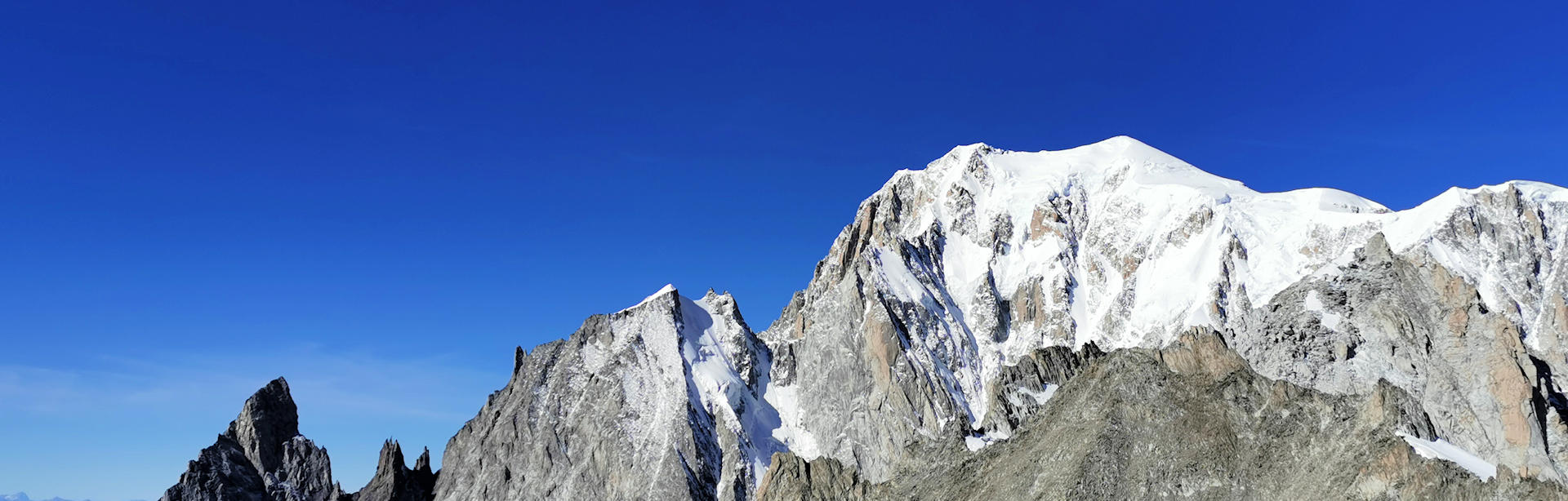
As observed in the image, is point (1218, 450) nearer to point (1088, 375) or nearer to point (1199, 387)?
point (1199, 387)

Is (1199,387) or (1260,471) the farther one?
(1199,387)

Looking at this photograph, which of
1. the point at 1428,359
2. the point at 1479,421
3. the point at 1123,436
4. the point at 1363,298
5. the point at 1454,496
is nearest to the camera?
the point at 1454,496

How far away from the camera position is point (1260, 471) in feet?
359

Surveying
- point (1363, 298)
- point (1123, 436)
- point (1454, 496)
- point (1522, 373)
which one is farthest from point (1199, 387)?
point (1363, 298)

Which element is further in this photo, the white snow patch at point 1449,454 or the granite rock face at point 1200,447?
the white snow patch at point 1449,454

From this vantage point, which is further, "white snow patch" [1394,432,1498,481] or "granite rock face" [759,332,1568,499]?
"white snow patch" [1394,432,1498,481]

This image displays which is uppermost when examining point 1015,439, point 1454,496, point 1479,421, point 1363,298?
point 1363,298

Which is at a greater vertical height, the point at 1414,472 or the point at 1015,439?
the point at 1015,439

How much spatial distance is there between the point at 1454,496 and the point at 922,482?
59.3 meters

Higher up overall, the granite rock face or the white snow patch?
the granite rock face

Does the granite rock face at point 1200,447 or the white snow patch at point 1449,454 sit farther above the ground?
the granite rock face at point 1200,447

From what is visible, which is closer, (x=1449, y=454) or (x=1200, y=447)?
(x=1449, y=454)

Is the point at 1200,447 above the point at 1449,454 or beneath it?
above

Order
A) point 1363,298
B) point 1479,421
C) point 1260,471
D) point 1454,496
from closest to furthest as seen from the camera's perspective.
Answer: point 1454,496 → point 1260,471 → point 1479,421 → point 1363,298
